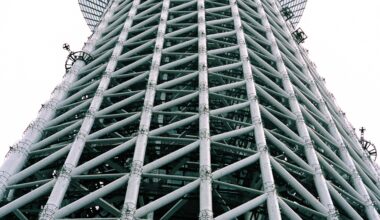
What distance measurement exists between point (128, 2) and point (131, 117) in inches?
1038

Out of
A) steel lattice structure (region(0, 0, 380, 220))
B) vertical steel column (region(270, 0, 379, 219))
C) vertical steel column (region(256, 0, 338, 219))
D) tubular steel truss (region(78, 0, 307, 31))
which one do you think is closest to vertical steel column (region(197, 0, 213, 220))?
steel lattice structure (region(0, 0, 380, 220))

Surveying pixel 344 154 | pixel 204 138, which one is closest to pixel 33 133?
pixel 204 138

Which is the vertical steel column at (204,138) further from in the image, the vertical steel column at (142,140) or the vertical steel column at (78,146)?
the vertical steel column at (78,146)

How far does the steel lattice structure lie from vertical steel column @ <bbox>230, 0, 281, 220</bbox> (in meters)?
0.08

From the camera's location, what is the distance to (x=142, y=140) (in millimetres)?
25594

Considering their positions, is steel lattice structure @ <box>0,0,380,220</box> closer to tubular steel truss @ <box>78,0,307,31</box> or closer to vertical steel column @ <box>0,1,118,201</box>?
vertical steel column @ <box>0,1,118,201</box>

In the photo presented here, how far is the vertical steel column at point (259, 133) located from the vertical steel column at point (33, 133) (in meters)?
11.4

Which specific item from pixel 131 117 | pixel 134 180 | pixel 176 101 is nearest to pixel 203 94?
pixel 176 101

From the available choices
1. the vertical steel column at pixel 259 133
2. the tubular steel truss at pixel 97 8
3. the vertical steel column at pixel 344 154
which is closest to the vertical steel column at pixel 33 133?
the vertical steel column at pixel 259 133

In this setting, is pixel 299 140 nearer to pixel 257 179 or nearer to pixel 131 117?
pixel 257 179

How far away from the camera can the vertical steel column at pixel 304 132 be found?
25.0 metres

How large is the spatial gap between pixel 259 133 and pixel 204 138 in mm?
3152

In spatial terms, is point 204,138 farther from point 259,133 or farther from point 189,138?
point 259,133

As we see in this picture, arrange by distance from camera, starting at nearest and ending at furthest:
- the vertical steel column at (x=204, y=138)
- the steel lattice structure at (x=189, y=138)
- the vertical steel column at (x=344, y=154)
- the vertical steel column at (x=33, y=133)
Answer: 1. the vertical steel column at (x=204, y=138)
2. the steel lattice structure at (x=189, y=138)
3. the vertical steel column at (x=33, y=133)
4. the vertical steel column at (x=344, y=154)
